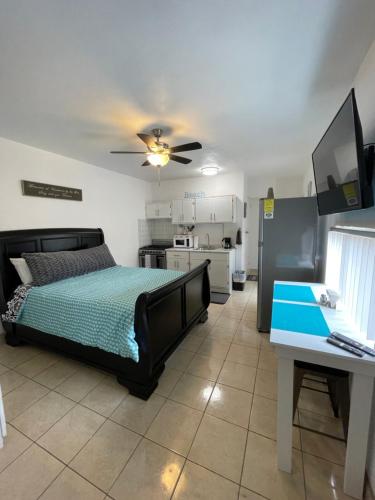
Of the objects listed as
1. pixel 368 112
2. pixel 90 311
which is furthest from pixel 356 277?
pixel 90 311

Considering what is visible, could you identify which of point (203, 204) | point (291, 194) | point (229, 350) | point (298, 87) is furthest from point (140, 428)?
point (291, 194)

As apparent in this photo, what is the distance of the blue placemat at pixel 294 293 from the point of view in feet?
5.65

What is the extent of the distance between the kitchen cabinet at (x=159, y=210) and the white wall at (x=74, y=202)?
0.51ft

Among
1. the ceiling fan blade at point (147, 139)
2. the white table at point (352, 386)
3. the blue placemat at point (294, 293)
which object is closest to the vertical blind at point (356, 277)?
the white table at point (352, 386)

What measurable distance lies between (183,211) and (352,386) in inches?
158

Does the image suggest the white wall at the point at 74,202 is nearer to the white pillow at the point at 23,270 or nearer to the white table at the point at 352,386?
the white pillow at the point at 23,270

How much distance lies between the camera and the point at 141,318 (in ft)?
5.31

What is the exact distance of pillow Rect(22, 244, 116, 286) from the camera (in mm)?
2467

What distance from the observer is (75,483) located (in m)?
1.16

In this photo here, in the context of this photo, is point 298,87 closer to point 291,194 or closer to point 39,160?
point 39,160

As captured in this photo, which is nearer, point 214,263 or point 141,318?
point 141,318

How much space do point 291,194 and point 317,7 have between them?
4.49 meters

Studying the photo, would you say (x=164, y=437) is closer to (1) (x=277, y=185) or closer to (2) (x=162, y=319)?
(2) (x=162, y=319)

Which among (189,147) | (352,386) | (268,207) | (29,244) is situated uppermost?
(189,147)
